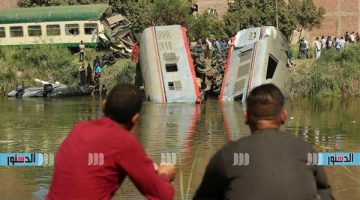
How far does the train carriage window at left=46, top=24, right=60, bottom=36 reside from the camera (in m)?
44.3


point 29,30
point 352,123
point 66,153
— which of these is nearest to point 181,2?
point 29,30

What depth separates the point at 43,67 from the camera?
1597 inches

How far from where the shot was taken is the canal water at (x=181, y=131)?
10680 mm

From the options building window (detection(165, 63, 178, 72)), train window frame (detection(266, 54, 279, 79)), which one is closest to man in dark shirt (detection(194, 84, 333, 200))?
building window (detection(165, 63, 178, 72))

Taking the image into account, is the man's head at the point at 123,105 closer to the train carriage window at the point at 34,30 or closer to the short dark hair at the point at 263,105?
the short dark hair at the point at 263,105

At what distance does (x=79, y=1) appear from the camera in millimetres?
59062

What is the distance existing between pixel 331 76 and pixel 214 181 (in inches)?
1233

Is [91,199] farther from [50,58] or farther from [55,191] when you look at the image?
[50,58]

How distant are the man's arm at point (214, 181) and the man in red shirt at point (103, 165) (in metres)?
0.19

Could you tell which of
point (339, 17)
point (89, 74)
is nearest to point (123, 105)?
point (89, 74)

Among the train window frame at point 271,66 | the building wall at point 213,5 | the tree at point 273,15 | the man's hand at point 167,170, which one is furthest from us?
the building wall at point 213,5

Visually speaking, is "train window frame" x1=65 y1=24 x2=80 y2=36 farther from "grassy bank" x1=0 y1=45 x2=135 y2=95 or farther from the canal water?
the canal water

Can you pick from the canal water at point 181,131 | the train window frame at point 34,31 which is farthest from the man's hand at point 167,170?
the train window frame at point 34,31

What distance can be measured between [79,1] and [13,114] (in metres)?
34.5
